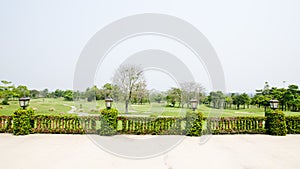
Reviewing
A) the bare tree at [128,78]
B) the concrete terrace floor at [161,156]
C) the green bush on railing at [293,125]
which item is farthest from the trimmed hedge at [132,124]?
the bare tree at [128,78]

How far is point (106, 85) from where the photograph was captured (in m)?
21.1

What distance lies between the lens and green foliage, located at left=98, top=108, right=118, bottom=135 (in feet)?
19.8

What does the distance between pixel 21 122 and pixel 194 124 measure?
19.7 feet

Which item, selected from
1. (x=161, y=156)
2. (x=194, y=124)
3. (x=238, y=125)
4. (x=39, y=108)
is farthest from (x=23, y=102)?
(x=39, y=108)

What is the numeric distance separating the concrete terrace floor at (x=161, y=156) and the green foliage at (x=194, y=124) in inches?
17.8

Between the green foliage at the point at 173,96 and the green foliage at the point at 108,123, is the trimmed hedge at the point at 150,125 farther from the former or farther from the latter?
the green foliage at the point at 173,96

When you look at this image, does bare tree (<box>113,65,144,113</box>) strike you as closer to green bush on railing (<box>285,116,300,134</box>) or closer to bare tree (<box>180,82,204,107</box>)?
bare tree (<box>180,82,204,107</box>)

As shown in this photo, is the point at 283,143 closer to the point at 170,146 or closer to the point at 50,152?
the point at 170,146

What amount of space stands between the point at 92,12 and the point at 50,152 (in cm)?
672

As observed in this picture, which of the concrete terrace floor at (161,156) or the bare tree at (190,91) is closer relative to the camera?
the concrete terrace floor at (161,156)

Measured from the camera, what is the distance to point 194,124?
6234 millimetres

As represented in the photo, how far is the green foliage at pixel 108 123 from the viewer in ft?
19.8

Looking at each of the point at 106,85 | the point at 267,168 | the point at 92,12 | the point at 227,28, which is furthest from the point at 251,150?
the point at 106,85

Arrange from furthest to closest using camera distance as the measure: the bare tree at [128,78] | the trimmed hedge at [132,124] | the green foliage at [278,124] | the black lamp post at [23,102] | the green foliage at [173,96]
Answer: the green foliage at [173,96]
the bare tree at [128,78]
the green foliage at [278,124]
the black lamp post at [23,102]
the trimmed hedge at [132,124]
